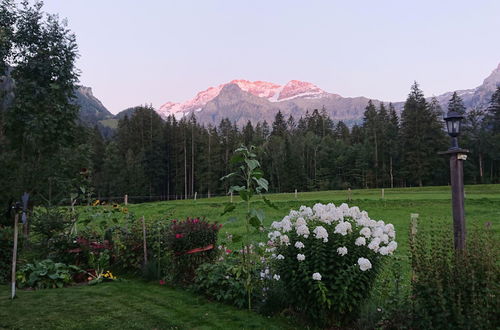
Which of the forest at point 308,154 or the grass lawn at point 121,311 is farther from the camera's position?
the forest at point 308,154

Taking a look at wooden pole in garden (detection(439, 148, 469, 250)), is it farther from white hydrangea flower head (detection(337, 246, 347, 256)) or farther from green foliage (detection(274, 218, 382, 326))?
white hydrangea flower head (detection(337, 246, 347, 256))

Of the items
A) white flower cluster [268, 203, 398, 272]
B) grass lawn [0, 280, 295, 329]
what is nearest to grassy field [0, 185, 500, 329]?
grass lawn [0, 280, 295, 329]

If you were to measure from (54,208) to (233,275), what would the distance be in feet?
19.0

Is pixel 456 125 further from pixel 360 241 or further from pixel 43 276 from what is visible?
pixel 43 276

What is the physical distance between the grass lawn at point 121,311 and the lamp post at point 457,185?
6.95ft

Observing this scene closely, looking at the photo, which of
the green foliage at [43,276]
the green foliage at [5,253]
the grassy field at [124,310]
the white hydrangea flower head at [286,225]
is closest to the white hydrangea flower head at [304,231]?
the white hydrangea flower head at [286,225]

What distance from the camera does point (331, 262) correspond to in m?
3.83

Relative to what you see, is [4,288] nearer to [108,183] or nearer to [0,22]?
[0,22]

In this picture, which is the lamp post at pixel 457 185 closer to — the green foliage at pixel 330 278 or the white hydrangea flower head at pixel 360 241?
the green foliage at pixel 330 278

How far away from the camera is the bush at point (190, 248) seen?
5918 millimetres

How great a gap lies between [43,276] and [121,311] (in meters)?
2.55

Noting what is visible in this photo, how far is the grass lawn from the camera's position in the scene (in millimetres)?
4113

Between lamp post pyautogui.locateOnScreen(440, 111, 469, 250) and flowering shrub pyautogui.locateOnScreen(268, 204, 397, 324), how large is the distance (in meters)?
0.68

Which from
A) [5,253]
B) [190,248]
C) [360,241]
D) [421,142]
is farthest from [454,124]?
[421,142]
